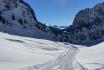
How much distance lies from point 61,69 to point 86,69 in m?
2.30

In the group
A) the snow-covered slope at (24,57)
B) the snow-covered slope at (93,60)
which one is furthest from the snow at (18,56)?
the snow-covered slope at (93,60)

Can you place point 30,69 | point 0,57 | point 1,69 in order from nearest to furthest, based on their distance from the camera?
1. point 1,69
2. point 30,69
3. point 0,57

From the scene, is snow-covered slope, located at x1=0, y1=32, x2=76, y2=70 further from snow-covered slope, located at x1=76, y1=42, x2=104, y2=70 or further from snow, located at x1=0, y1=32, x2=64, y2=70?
snow-covered slope, located at x1=76, y1=42, x2=104, y2=70

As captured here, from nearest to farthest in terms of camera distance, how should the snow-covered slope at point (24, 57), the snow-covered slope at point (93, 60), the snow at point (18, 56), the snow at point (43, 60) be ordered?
the snow-covered slope at point (93, 60)
the snow at point (43, 60)
the snow at point (18, 56)
the snow-covered slope at point (24, 57)

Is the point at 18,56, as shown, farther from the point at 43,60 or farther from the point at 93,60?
the point at 93,60

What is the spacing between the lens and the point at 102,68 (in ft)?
60.6

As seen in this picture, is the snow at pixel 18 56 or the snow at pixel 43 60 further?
the snow at pixel 18 56

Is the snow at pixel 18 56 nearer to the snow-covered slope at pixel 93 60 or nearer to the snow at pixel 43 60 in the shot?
the snow at pixel 43 60

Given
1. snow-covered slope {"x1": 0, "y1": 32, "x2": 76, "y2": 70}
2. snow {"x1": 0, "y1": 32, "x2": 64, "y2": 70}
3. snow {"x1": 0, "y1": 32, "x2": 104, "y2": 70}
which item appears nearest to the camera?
snow {"x1": 0, "y1": 32, "x2": 104, "y2": 70}

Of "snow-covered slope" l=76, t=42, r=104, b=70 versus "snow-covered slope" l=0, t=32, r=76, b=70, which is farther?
"snow-covered slope" l=0, t=32, r=76, b=70

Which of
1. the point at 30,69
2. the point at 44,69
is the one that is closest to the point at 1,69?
the point at 30,69

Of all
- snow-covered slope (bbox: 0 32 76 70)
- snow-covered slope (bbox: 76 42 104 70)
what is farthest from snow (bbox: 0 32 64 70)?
snow-covered slope (bbox: 76 42 104 70)

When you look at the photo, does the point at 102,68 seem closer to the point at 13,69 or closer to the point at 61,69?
the point at 61,69

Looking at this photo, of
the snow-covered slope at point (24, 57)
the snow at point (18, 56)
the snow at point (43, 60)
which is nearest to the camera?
the snow at point (43, 60)
